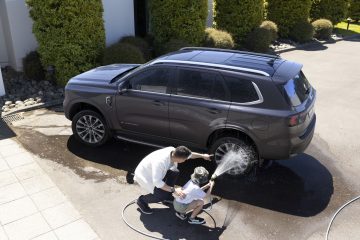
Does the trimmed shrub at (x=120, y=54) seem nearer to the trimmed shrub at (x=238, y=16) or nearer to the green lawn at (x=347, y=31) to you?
the trimmed shrub at (x=238, y=16)

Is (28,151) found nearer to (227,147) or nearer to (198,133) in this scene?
(198,133)

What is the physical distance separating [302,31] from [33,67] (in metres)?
12.3

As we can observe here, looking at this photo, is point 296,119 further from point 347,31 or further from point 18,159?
point 347,31

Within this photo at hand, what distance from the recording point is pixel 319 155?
7887mm

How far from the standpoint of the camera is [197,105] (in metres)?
6.75

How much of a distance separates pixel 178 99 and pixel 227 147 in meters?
1.20

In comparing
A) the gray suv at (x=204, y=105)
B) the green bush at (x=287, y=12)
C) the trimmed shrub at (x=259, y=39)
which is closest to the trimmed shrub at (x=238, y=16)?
the trimmed shrub at (x=259, y=39)

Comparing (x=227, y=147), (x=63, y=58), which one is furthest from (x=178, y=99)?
(x=63, y=58)

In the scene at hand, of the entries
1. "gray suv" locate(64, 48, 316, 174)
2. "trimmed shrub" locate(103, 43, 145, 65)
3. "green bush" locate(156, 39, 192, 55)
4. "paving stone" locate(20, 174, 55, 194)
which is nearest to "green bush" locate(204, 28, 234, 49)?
"green bush" locate(156, 39, 192, 55)

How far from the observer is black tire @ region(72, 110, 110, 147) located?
7.70 meters

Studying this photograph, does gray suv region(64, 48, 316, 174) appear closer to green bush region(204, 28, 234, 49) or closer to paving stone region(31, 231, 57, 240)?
paving stone region(31, 231, 57, 240)

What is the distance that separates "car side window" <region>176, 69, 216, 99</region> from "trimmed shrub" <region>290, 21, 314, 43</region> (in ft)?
42.1

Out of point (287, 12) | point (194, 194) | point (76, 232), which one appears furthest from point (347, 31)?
point (76, 232)

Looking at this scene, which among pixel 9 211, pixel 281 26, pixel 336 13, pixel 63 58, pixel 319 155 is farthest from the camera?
pixel 336 13
